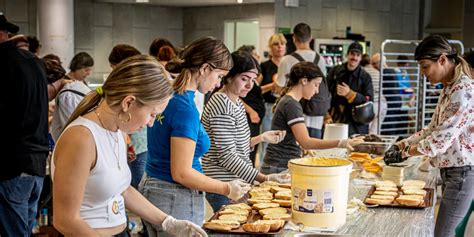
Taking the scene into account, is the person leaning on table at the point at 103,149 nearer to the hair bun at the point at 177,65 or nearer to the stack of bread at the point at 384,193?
the hair bun at the point at 177,65

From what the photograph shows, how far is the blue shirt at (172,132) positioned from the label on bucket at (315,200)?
0.45 meters

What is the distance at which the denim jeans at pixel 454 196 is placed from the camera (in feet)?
9.29

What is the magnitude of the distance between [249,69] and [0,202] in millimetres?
1445

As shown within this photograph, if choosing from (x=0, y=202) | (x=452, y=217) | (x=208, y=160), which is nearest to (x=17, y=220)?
(x=0, y=202)

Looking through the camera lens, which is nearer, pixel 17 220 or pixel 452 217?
pixel 452 217

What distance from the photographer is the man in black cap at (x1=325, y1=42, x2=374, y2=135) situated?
5.27 metres

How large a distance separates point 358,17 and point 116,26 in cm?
412

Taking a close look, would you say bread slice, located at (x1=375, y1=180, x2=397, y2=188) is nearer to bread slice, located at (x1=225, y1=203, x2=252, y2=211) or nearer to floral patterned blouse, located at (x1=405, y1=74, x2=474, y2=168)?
floral patterned blouse, located at (x1=405, y1=74, x2=474, y2=168)

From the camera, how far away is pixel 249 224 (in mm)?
2084

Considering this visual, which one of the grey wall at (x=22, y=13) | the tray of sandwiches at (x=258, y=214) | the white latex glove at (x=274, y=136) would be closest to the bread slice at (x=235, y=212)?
the tray of sandwiches at (x=258, y=214)

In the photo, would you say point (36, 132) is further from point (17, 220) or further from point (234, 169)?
point (234, 169)

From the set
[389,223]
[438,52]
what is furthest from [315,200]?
[438,52]

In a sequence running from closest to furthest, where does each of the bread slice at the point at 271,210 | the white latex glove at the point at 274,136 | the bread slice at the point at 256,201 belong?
the bread slice at the point at 271,210
the bread slice at the point at 256,201
the white latex glove at the point at 274,136

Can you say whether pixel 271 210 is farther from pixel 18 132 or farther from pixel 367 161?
pixel 18 132
